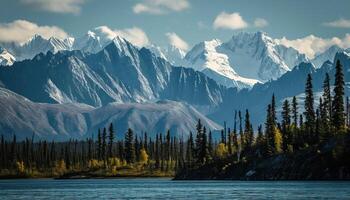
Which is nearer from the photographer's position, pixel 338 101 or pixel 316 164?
pixel 316 164

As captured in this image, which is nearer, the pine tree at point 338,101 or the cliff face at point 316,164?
the cliff face at point 316,164

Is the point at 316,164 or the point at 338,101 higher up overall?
the point at 338,101

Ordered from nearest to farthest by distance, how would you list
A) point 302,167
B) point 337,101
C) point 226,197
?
point 226,197, point 302,167, point 337,101

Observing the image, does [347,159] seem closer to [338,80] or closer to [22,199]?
[338,80]

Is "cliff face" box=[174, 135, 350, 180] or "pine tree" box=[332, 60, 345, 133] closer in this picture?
"cliff face" box=[174, 135, 350, 180]

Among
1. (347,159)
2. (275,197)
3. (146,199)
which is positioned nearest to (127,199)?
(146,199)

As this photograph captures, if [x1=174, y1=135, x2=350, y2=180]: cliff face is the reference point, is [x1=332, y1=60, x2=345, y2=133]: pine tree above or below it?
above

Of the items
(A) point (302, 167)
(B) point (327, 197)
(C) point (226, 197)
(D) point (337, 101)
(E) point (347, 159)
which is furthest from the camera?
(D) point (337, 101)

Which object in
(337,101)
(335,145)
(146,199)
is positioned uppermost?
(337,101)

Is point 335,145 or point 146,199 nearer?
point 146,199

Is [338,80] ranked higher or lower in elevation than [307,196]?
higher

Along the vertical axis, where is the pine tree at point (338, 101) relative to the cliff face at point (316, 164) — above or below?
above

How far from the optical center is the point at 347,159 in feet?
550

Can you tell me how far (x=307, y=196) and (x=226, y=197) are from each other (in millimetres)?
14586
